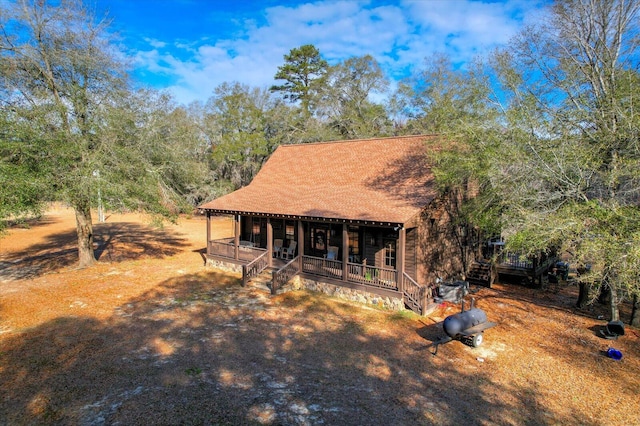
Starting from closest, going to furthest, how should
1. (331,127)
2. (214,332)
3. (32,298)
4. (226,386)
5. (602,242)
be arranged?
(226,386) < (602,242) < (214,332) < (32,298) < (331,127)

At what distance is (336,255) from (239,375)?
29.4ft

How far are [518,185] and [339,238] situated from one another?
780 centimetres

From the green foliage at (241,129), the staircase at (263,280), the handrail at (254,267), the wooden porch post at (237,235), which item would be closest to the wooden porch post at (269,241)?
the handrail at (254,267)

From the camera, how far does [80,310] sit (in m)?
12.0

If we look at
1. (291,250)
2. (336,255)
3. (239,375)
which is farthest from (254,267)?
(239,375)

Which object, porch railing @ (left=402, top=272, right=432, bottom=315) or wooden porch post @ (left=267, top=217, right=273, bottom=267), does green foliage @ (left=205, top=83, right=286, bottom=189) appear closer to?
wooden porch post @ (left=267, top=217, right=273, bottom=267)

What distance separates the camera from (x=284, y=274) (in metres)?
14.7

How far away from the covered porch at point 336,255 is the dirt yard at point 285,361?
0.98 m

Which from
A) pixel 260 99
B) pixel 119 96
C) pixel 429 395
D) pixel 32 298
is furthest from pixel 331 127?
pixel 429 395

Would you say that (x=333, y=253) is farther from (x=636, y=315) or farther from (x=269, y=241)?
(x=636, y=315)

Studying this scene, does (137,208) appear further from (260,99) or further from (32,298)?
(260,99)

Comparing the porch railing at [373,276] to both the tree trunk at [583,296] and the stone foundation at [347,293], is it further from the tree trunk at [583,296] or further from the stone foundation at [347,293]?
the tree trunk at [583,296]

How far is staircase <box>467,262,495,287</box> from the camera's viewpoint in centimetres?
1642

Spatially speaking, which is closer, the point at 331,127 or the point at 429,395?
the point at 429,395
